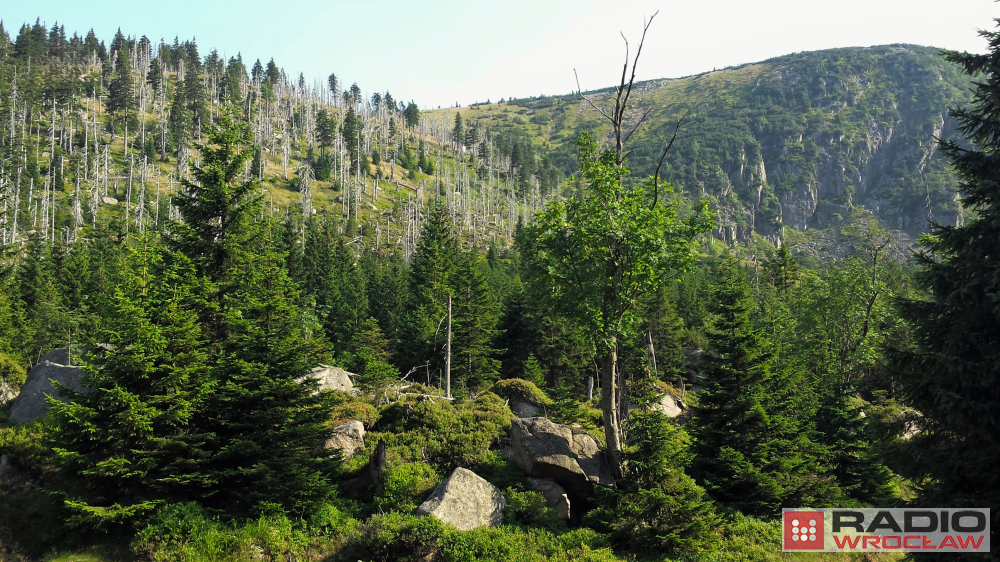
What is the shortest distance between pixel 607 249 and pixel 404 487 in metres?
10.5

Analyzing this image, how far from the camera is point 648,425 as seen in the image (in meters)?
16.0

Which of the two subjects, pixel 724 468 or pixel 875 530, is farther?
pixel 724 468

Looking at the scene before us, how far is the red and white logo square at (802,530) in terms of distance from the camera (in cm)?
1752

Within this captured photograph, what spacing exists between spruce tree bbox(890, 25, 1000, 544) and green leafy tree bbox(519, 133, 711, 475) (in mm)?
6042

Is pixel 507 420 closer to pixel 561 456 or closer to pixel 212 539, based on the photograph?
pixel 561 456

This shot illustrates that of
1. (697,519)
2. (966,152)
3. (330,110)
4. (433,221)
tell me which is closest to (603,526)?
(697,519)

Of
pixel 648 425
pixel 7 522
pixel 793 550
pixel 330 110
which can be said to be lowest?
pixel 793 550

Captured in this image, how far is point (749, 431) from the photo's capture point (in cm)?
2044

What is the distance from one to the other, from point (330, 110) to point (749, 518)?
19056 cm

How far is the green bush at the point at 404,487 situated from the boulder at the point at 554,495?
143 inches

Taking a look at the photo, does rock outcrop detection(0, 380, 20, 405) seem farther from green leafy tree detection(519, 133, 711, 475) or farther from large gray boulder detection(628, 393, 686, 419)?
large gray boulder detection(628, 393, 686, 419)

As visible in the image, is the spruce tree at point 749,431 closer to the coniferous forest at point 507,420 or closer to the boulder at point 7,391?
the coniferous forest at point 507,420

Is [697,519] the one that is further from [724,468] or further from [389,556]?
[389,556]

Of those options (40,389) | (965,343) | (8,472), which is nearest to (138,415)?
(8,472)
